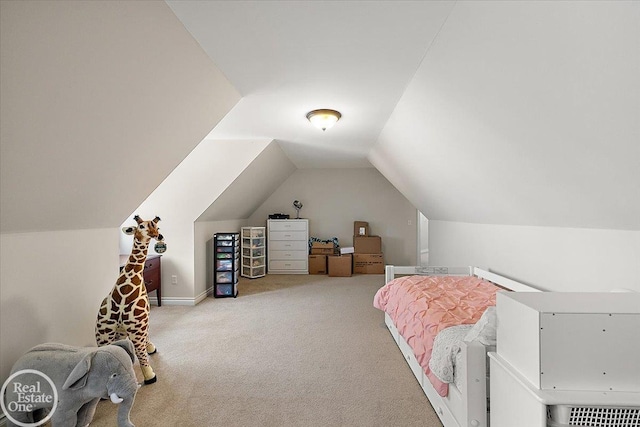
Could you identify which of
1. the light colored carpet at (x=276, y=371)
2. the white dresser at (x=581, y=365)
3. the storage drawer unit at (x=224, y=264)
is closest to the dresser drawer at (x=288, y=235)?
the storage drawer unit at (x=224, y=264)

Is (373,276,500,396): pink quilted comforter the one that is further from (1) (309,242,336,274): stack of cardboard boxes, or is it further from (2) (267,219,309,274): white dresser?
(2) (267,219,309,274): white dresser

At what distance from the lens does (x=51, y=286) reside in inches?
87.4

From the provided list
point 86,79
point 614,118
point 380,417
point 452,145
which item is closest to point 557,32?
point 614,118

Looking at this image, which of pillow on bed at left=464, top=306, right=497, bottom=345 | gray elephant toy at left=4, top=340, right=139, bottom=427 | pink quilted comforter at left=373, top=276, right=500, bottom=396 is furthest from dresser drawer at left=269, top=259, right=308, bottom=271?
pillow on bed at left=464, top=306, right=497, bottom=345

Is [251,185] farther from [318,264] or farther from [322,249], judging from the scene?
[318,264]

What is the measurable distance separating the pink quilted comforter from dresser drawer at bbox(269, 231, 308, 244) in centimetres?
352

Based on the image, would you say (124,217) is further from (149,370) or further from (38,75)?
(38,75)

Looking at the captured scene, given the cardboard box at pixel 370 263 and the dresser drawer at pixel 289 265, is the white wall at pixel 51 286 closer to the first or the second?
the dresser drawer at pixel 289 265

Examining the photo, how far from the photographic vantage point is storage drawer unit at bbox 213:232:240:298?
506 cm

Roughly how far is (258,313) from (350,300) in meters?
1.37

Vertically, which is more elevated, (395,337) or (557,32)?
(557,32)

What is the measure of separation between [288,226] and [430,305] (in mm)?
4652

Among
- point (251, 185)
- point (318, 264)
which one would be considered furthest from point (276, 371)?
point (318, 264)

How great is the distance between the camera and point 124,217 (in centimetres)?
298
